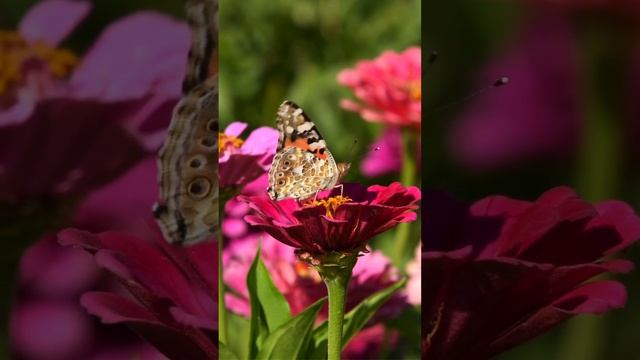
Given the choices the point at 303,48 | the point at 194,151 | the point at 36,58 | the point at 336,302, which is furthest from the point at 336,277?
the point at 303,48

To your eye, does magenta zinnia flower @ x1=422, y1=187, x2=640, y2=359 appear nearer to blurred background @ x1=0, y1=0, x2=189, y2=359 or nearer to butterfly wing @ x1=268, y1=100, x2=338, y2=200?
butterfly wing @ x1=268, y1=100, x2=338, y2=200

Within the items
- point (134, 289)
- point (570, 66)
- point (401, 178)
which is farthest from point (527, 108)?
point (134, 289)

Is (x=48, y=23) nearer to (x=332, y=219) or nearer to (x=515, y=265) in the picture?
(x=332, y=219)

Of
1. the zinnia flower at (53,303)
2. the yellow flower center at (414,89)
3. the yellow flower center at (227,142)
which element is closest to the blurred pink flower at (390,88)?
the yellow flower center at (414,89)

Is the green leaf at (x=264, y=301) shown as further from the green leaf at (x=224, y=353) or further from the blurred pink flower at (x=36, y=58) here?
the blurred pink flower at (x=36, y=58)

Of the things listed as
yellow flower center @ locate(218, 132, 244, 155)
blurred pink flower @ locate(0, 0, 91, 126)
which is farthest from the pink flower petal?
yellow flower center @ locate(218, 132, 244, 155)
